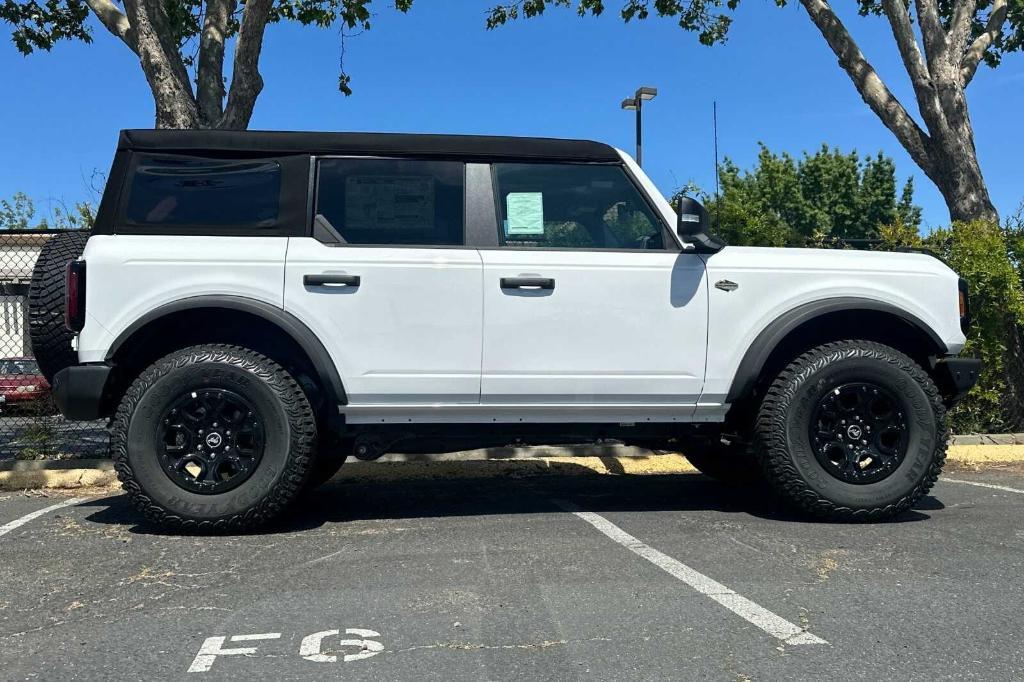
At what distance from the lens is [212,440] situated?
4082 mm

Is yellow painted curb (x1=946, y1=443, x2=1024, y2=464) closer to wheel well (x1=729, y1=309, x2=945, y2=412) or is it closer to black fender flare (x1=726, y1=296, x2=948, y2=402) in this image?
wheel well (x1=729, y1=309, x2=945, y2=412)

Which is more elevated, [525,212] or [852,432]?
[525,212]

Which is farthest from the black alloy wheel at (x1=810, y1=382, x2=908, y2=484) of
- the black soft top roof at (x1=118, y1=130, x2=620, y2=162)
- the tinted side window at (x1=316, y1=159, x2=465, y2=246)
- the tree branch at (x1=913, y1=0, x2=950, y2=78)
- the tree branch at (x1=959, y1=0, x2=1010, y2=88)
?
the tree branch at (x1=959, y1=0, x2=1010, y2=88)

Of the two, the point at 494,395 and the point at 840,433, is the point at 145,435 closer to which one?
the point at 494,395

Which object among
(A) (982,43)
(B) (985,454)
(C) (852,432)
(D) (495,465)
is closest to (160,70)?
(D) (495,465)

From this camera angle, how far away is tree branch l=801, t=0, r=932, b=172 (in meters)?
10.1

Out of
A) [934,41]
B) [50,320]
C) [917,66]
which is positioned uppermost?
[934,41]

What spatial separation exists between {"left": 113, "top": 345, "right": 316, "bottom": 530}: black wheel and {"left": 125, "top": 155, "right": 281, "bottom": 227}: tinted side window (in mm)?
717

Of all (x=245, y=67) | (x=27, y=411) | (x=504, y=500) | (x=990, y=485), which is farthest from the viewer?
(x=245, y=67)

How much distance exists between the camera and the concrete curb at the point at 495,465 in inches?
235

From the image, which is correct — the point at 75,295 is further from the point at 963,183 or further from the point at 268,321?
the point at 963,183

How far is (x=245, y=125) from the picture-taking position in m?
7.64

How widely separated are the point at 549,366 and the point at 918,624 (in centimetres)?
205

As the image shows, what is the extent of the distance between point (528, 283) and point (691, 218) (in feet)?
3.05
